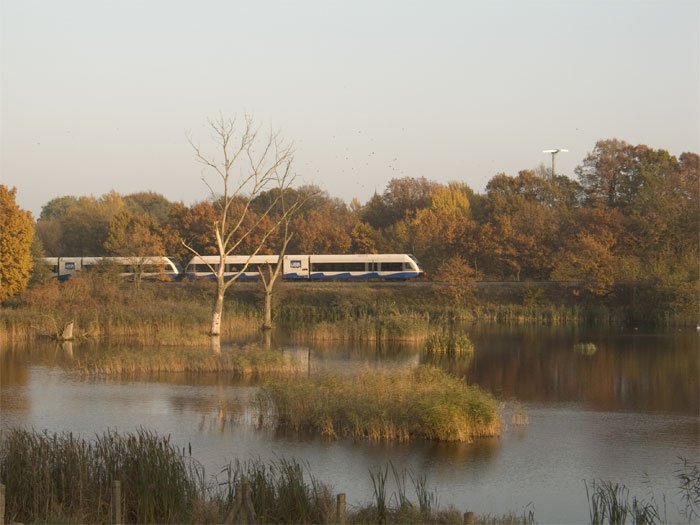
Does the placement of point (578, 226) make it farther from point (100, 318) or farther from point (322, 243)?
point (100, 318)

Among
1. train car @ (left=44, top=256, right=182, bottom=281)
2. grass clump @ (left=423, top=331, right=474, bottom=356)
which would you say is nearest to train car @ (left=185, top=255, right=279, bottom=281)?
train car @ (left=44, top=256, right=182, bottom=281)

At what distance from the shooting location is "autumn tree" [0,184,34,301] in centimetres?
3675

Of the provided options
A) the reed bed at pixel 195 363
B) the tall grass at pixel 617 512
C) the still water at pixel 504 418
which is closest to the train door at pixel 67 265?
the still water at pixel 504 418

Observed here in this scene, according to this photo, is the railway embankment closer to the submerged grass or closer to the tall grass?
the submerged grass

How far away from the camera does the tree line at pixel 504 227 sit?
47.8 meters

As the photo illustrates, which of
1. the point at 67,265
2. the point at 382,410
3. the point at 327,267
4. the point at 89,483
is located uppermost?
the point at 327,267

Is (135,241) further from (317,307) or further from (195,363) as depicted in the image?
(195,363)

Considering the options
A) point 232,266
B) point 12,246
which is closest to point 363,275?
point 232,266

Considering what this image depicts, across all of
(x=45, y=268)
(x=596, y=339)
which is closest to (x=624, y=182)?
(x=596, y=339)

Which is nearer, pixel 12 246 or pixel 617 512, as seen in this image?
pixel 617 512

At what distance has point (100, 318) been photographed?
3403cm

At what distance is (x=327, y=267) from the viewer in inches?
2172

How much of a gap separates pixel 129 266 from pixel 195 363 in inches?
1020

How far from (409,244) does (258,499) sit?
166ft
